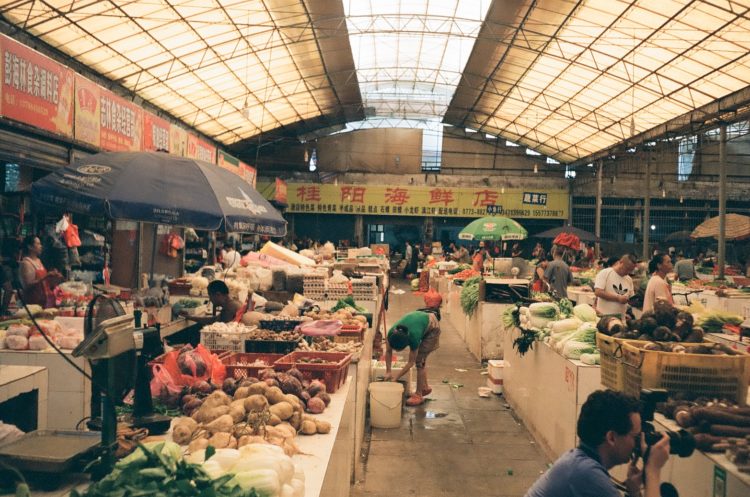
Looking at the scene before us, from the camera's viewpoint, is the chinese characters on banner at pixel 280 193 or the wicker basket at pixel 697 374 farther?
the chinese characters on banner at pixel 280 193

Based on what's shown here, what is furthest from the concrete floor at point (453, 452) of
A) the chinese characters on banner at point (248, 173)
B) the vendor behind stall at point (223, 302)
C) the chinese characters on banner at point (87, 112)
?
the chinese characters on banner at point (248, 173)

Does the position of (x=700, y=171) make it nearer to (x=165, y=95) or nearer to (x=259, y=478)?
(x=165, y=95)

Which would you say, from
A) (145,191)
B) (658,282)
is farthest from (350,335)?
(658,282)

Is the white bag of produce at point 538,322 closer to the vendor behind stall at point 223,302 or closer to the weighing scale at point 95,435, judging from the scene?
the vendor behind stall at point 223,302

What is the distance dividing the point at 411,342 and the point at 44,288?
14.4ft

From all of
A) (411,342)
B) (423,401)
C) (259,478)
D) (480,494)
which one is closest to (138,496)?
(259,478)

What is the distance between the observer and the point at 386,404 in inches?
268

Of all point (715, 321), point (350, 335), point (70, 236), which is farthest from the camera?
point (70, 236)

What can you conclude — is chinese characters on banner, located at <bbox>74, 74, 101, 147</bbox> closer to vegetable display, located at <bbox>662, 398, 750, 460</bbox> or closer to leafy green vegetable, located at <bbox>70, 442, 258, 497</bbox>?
leafy green vegetable, located at <bbox>70, 442, 258, 497</bbox>

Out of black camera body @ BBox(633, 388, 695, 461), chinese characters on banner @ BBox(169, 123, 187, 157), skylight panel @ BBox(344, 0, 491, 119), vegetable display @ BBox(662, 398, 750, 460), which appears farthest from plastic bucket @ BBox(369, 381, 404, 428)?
skylight panel @ BBox(344, 0, 491, 119)

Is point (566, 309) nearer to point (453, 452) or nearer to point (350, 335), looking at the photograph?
point (453, 452)

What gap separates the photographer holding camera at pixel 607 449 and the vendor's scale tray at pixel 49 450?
185 cm

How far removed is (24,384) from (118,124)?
27.5ft

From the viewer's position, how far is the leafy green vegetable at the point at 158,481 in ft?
6.30
